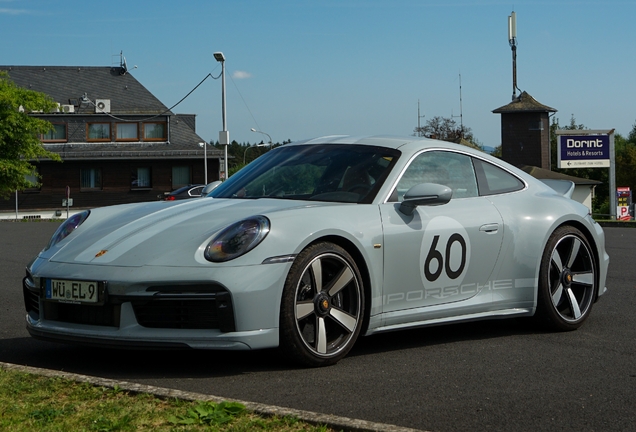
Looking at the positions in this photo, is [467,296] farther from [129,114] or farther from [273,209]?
[129,114]

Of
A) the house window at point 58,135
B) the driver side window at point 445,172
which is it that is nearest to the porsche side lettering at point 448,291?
the driver side window at point 445,172

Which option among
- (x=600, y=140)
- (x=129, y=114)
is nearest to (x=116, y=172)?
(x=129, y=114)

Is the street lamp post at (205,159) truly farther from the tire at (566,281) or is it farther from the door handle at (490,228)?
the door handle at (490,228)

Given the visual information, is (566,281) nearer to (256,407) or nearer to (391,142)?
(391,142)

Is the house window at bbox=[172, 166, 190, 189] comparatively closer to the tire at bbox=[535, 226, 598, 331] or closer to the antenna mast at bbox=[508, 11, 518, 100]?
the antenna mast at bbox=[508, 11, 518, 100]

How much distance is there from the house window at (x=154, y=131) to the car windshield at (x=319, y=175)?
55.0 metres

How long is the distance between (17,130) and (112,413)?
4272 cm

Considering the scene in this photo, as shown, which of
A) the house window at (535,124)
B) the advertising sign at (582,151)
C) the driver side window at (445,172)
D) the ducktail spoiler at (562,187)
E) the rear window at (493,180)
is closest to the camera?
the driver side window at (445,172)

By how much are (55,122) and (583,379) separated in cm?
5699

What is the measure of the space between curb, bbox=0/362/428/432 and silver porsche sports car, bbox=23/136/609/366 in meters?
0.37

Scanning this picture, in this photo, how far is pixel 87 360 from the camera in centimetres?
506

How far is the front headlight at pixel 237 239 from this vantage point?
15.0 ft

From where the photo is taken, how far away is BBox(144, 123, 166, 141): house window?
59.8 m

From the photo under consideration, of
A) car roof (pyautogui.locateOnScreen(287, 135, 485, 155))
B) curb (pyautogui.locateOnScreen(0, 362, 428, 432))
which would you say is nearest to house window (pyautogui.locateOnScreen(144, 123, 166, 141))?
car roof (pyautogui.locateOnScreen(287, 135, 485, 155))
